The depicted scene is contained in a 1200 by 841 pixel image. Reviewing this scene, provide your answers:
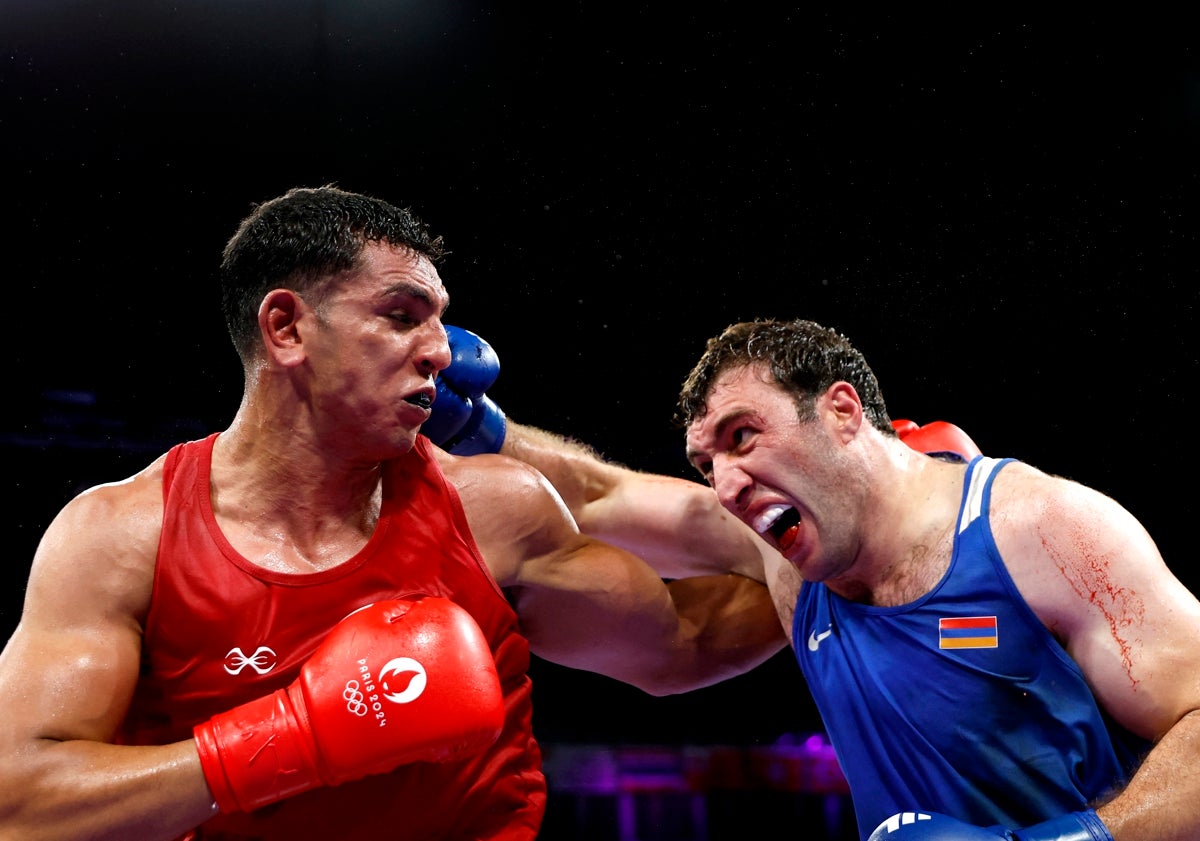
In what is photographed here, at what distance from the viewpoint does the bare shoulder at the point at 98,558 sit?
2.00 m

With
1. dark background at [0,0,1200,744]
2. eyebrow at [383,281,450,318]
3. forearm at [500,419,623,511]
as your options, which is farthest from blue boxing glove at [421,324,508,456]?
dark background at [0,0,1200,744]

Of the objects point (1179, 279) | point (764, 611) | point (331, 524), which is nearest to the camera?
point (331, 524)

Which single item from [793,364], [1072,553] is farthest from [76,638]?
[1072,553]

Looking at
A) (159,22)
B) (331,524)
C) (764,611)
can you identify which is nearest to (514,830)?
(331,524)

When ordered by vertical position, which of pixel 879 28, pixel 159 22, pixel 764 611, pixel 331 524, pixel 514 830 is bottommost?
pixel 514 830

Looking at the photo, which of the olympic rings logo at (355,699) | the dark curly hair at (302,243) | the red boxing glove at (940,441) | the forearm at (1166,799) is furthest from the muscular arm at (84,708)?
the red boxing glove at (940,441)

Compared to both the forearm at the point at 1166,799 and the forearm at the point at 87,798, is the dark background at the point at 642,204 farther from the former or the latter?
the forearm at the point at 1166,799

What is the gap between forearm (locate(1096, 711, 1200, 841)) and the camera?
6.14 ft

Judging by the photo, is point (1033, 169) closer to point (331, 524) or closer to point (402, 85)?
point (402, 85)

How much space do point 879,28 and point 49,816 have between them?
6.24 metres

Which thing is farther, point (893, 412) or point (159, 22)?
point (893, 412)

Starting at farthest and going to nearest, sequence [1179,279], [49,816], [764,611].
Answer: [1179,279]
[764,611]
[49,816]

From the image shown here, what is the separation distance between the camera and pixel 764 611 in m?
2.77

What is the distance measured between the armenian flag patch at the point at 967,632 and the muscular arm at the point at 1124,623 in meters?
0.10
